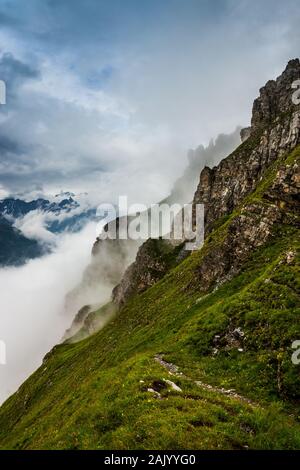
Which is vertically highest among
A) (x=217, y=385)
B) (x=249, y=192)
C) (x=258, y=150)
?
(x=258, y=150)

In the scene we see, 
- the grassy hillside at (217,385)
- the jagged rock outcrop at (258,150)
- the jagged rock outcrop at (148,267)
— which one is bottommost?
the grassy hillside at (217,385)

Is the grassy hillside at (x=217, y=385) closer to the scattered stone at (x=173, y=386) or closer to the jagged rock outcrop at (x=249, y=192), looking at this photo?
the scattered stone at (x=173, y=386)

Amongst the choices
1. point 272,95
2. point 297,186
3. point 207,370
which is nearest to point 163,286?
point 297,186

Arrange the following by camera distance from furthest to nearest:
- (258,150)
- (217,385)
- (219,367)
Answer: (258,150) < (219,367) < (217,385)

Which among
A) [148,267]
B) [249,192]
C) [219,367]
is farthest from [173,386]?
[148,267]

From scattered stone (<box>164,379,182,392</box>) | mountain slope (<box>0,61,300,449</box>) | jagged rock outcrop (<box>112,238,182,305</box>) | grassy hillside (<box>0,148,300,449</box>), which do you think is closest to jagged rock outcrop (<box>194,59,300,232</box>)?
jagged rock outcrop (<box>112,238,182,305</box>)

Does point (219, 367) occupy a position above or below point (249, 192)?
below

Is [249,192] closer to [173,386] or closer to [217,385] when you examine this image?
[217,385]

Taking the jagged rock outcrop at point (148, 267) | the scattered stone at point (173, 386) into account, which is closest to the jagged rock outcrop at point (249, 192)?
the jagged rock outcrop at point (148, 267)

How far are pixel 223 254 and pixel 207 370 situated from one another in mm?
33570

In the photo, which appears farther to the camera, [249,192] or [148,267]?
[148,267]

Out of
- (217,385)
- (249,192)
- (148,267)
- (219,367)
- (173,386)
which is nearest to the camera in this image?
(173,386)

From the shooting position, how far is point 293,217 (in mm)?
62406
